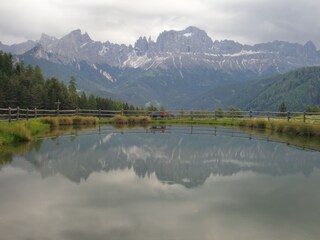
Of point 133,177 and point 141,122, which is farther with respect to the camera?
point 141,122

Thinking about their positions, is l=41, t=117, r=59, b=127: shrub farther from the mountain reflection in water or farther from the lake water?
the lake water

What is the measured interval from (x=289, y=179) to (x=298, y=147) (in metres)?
9.67

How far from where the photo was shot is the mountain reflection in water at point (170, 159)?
14.8m

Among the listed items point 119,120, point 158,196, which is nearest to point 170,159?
point 158,196

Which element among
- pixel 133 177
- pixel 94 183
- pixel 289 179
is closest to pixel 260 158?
pixel 289 179

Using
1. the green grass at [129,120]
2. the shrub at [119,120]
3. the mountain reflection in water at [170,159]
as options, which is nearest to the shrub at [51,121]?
the green grass at [129,120]

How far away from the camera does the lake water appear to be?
27.2ft

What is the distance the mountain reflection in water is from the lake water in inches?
1.8

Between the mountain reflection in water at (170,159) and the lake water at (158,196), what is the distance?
45mm

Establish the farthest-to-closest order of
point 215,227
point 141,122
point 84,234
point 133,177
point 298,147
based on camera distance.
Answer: point 141,122
point 298,147
point 133,177
point 215,227
point 84,234

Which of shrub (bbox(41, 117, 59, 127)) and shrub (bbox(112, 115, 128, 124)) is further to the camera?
shrub (bbox(112, 115, 128, 124))

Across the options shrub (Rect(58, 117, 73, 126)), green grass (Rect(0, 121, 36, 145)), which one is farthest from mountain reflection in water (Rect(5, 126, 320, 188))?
shrub (Rect(58, 117, 73, 126))

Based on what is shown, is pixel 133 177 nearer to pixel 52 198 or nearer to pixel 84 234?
pixel 52 198

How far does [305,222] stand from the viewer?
9.02m
